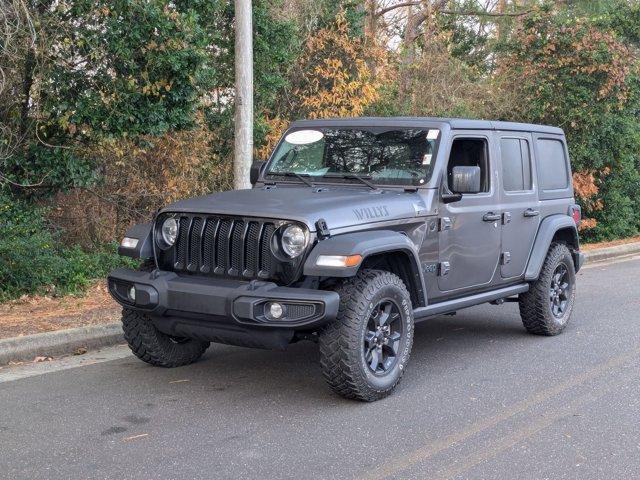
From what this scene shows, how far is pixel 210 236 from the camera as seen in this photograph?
228 inches

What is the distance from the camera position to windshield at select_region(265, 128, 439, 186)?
6.52 meters

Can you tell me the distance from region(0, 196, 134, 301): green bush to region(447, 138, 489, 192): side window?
4.75 m

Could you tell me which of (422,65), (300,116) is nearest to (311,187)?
(300,116)

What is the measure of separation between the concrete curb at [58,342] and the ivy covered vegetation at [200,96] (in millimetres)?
2150

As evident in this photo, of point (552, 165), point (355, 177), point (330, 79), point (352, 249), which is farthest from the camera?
point (330, 79)

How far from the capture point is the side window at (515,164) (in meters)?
7.40

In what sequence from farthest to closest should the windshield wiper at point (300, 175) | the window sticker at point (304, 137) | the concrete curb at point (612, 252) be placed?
1. the concrete curb at point (612, 252)
2. the window sticker at point (304, 137)
3. the windshield wiper at point (300, 175)

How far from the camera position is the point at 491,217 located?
23.0 feet

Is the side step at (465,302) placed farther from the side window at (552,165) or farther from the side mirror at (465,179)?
the side window at (552,165)

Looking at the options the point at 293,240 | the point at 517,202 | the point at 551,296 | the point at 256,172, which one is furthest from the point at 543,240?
the point at 293,240

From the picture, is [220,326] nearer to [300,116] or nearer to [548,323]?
[548,323]

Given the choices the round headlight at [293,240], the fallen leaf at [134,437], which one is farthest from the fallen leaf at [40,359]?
the round headlight at [293,240]

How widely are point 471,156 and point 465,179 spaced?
809mm

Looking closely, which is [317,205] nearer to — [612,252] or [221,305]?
[221,305]
